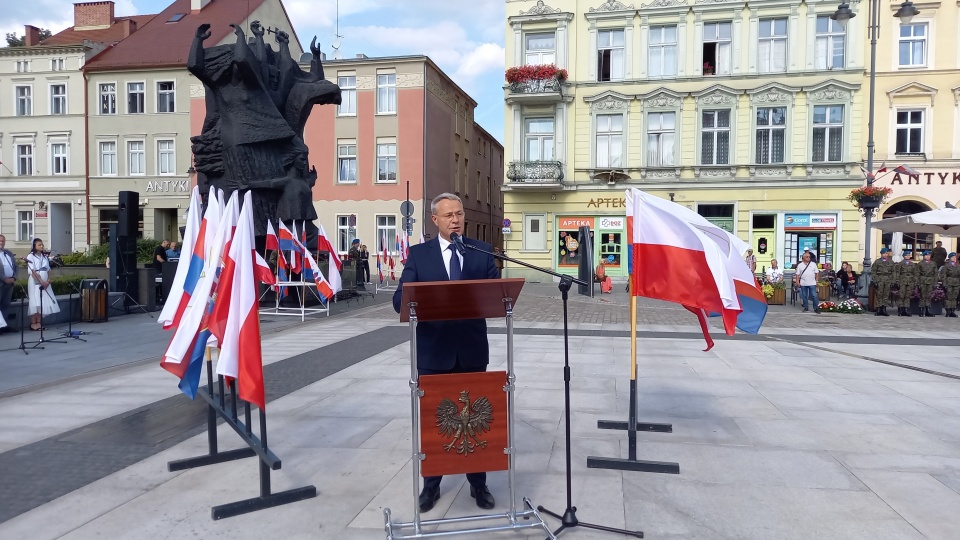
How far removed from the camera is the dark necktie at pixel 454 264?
167 inches

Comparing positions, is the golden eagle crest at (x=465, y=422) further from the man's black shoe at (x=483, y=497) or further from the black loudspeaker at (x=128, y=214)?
the black loudspeaker at (x=128, y=214)

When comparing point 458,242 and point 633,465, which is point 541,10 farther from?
point 458,242

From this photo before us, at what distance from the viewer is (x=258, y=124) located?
50.4ft

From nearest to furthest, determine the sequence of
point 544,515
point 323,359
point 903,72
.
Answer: point 544,515 → point 323,359 → point 903,72

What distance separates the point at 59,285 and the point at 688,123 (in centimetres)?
2511

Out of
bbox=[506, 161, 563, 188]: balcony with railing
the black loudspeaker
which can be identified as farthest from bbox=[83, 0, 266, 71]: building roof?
the black loudspeaker

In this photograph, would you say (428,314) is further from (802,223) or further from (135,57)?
(135,57)

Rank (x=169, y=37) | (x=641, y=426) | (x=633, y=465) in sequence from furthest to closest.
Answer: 1. (x=169, y=37)
2. (x=641, y=426)
3. (x=633, y=465)

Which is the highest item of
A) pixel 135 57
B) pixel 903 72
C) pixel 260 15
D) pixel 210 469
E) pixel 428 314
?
pixel 260 15

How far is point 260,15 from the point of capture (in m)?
40.9

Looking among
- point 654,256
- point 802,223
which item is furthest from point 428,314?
point 802,223

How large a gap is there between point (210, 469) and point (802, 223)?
95.3 feet

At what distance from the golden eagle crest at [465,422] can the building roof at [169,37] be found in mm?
40643

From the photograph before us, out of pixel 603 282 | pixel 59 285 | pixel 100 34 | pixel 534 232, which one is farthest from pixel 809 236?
pixel 100 34
